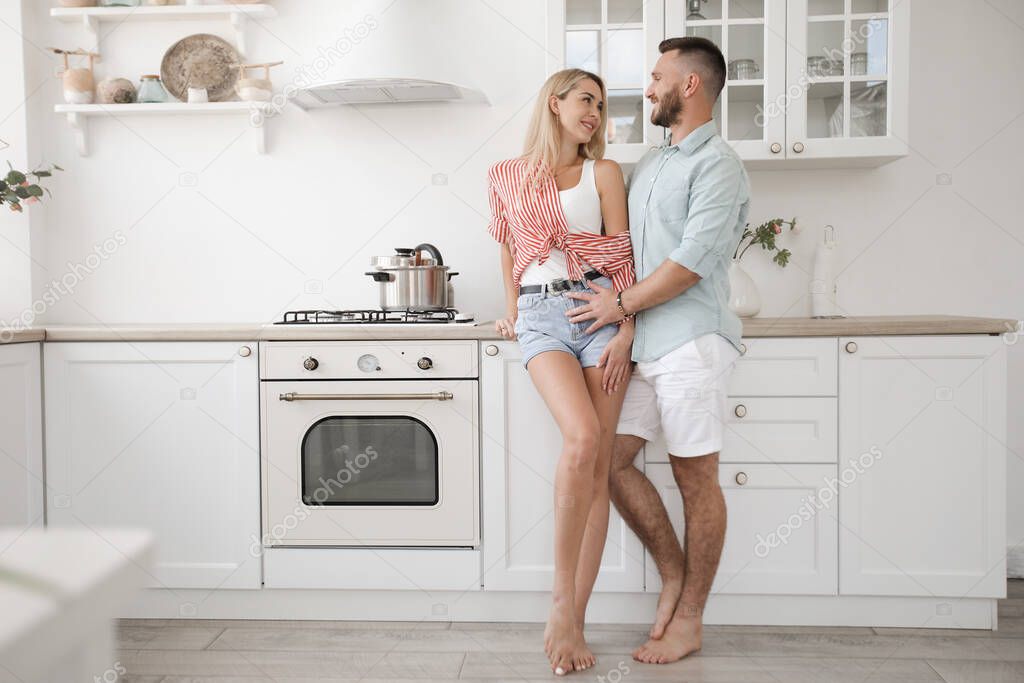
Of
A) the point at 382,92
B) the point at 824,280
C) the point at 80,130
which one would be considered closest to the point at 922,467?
the point at 824,280

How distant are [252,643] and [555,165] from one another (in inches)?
60.9

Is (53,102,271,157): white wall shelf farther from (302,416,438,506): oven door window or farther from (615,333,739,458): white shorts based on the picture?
(615,333,739,458): white shorts

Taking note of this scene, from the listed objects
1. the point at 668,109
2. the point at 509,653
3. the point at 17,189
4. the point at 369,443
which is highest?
the point at 668,109

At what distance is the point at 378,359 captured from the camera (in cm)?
233

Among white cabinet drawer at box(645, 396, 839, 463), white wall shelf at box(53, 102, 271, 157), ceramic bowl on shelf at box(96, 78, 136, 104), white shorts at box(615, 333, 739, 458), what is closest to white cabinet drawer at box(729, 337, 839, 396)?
white cabinet drawer at box(645, 396, 839, 463)

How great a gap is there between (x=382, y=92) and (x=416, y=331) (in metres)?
0.89

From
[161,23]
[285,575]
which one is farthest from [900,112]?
[161,23]

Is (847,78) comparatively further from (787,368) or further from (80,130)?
(80,130)

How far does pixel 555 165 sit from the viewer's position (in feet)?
7.05

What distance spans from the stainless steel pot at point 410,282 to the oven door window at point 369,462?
39 centimetres

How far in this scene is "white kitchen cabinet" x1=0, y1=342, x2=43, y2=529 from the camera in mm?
2309

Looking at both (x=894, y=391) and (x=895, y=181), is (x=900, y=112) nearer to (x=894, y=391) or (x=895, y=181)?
(x=895, y=181)

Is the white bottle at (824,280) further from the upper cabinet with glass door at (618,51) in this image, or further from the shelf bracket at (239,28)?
the shelf bracket at (239,28)

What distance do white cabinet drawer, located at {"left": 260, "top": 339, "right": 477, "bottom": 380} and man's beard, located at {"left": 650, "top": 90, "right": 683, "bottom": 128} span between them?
80cm
